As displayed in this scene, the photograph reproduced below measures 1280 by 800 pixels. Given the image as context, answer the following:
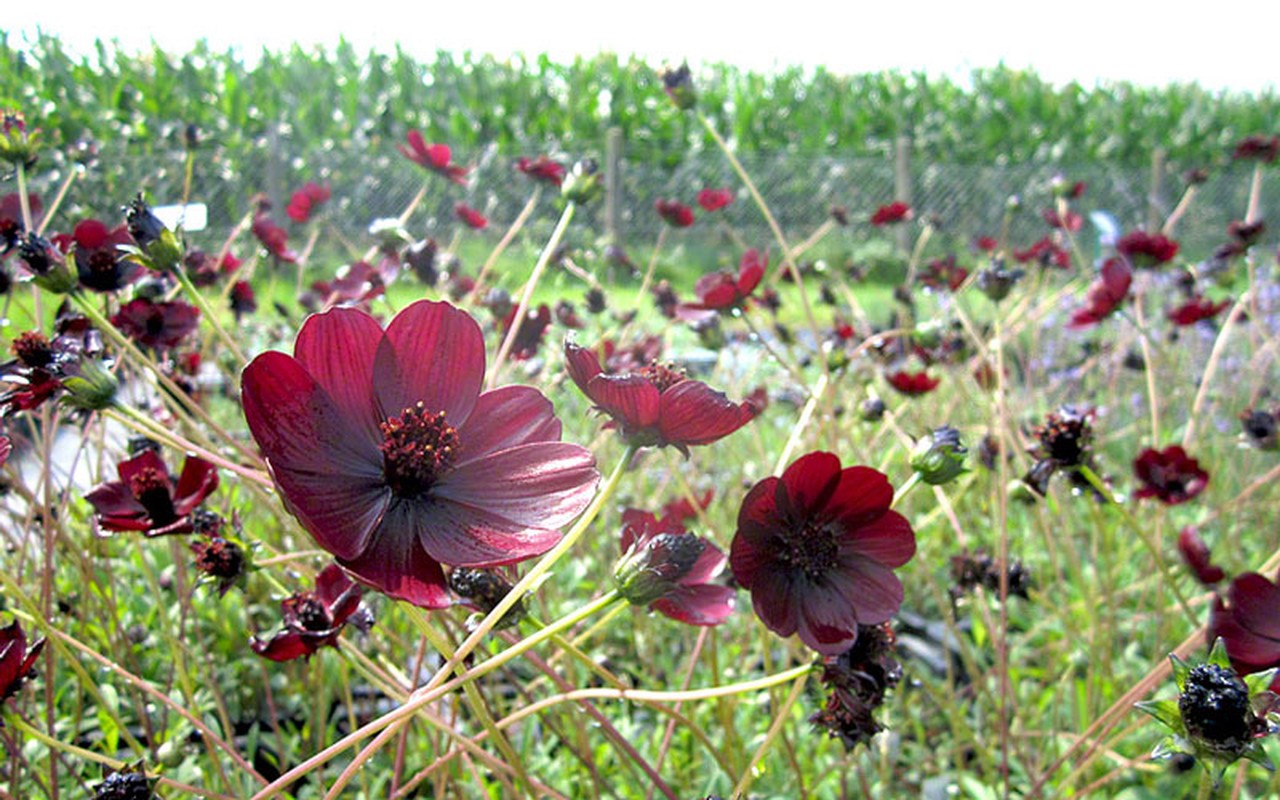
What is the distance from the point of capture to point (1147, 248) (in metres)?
1.37

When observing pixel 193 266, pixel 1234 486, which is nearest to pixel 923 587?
pixel 1234 486

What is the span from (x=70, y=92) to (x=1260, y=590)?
11.5 ft

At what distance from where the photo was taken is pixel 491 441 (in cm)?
51

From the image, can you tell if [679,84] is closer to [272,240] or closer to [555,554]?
[272,240]

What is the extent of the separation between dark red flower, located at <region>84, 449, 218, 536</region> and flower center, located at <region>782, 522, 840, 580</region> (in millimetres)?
373

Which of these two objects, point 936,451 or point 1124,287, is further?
point 1124,287

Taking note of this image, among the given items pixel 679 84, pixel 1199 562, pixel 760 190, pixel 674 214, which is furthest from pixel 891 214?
pixel 760 190

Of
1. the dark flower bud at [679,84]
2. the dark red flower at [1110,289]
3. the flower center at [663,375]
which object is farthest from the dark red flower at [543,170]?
the flower center at [663,375]

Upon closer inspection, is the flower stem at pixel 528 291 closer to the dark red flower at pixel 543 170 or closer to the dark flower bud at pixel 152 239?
the dark flower bud at pixel 152 239

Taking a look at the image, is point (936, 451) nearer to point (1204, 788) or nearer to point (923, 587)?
point (1204, 788)

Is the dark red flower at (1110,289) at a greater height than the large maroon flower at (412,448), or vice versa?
the large maroon flower at (412,448)

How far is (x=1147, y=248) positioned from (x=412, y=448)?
1.25m

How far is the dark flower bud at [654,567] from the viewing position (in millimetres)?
431

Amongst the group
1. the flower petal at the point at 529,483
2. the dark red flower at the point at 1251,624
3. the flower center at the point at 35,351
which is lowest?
the dark red flower at the point at 1251,624
